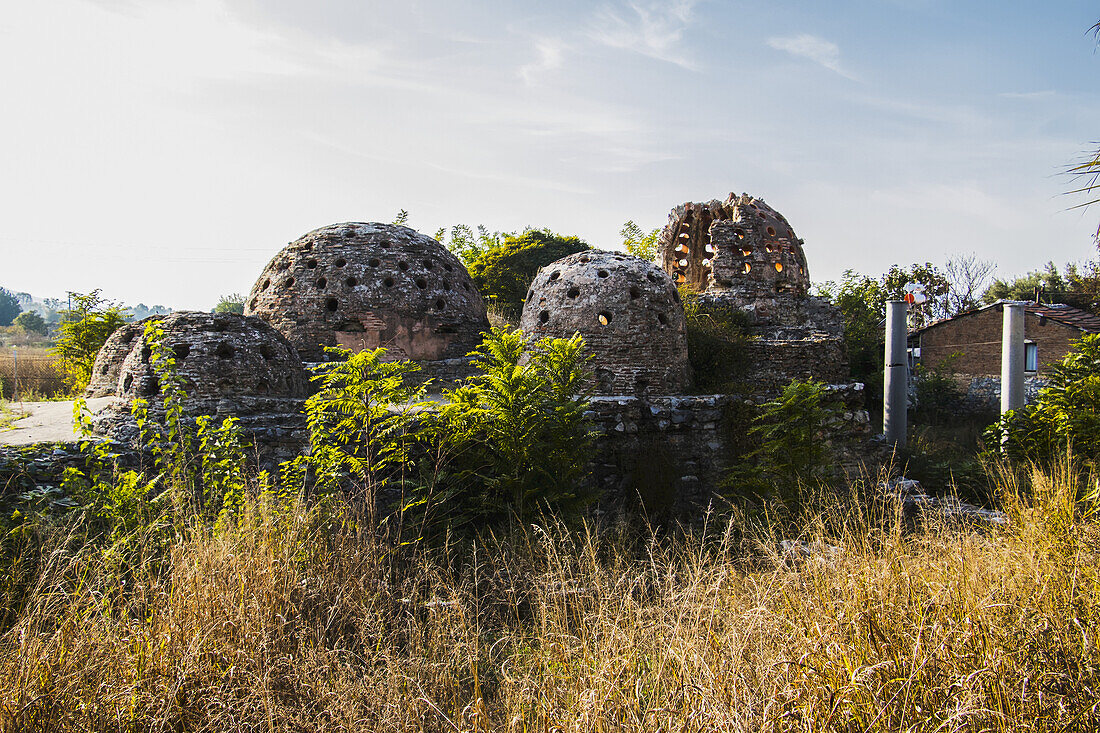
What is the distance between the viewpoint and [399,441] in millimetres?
6277

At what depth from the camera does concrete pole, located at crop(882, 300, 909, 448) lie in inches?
479

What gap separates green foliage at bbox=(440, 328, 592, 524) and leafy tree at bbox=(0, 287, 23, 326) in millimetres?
85418

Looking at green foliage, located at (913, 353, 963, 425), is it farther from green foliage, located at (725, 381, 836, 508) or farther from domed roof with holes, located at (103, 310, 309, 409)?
domed roof with holes, located at (103, 310, 309, 409)

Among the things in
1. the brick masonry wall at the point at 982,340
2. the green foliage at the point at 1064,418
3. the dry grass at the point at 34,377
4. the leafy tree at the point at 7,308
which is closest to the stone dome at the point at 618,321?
the green foliage at the point at 1064,418

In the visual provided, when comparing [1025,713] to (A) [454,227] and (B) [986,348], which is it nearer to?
(A) [454,227]

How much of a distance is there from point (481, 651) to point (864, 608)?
2169 millimetres

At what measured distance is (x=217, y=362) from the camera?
7.15 m

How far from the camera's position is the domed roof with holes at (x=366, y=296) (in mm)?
9891

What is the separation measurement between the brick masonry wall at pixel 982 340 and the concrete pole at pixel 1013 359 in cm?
1310

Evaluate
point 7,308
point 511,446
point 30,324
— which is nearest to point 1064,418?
point 511,446

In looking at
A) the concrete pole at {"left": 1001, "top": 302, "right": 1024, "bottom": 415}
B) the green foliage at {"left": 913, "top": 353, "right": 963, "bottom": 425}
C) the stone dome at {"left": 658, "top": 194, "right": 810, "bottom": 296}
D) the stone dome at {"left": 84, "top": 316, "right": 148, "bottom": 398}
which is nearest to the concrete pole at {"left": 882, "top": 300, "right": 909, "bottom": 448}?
the concrete pole at {"left": 1001, "top": 302, "right": 1024, "bottom": 415}

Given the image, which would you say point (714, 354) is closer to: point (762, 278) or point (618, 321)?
point (618, 321)

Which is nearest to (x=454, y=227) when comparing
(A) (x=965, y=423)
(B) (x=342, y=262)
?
(B) (x=342, y=262)

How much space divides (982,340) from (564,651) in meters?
27.0
